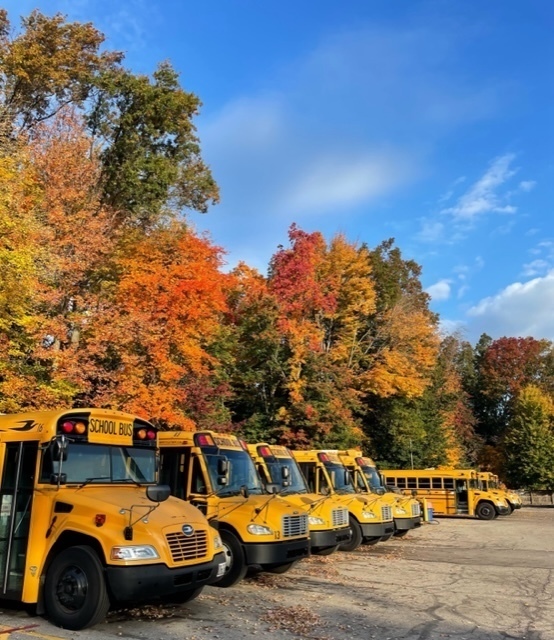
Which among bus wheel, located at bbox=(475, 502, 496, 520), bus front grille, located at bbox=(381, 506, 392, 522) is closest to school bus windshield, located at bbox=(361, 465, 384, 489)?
bus front grille, located at bbox=(381, 506, 392, 522)

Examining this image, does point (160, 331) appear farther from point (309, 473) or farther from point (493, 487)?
point (493, 487)

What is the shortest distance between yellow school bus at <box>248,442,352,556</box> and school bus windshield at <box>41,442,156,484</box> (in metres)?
4.02

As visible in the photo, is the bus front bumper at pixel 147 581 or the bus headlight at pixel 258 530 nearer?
the bus front bumper at pixel 147 581

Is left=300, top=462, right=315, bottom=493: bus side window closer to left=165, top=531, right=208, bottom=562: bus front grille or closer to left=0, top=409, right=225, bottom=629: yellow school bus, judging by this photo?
left=0, top=409, right=225, bottom=629: yellow school bus

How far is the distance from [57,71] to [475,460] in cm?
5411

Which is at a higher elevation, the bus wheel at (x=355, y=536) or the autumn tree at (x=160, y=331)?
the autumn tree at (x=160, y=331)

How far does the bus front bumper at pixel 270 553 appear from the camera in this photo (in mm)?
10305

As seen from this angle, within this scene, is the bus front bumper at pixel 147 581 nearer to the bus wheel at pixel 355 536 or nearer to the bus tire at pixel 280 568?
the bus tire at pixel 280 568

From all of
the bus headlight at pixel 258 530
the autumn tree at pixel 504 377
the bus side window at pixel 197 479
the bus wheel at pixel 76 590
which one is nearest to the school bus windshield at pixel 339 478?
the bus side window at pixel 197 479

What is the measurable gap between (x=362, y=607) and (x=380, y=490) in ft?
35.8

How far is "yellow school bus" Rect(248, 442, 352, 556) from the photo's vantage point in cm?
1329

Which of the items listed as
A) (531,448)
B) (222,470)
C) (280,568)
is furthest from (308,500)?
(531,448)

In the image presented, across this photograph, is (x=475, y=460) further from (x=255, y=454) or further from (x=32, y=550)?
(x=32, y=550)

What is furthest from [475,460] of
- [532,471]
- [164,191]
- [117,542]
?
[117,542]
